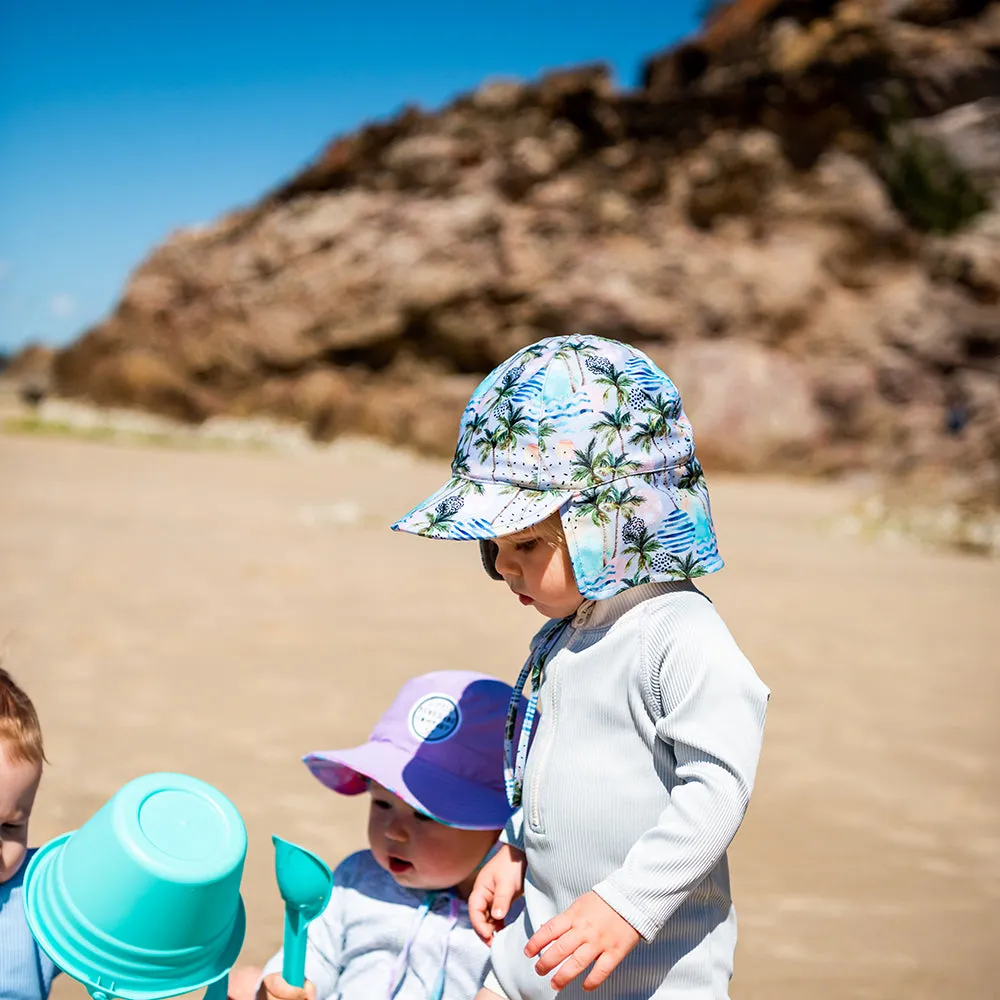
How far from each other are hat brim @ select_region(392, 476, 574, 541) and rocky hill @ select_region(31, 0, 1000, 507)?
34.9 feet

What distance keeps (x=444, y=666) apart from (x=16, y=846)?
2.57 meters

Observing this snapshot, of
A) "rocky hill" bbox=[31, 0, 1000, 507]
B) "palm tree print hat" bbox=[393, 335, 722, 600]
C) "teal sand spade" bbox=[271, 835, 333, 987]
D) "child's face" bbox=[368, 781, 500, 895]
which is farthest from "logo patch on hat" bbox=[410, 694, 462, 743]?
"rocky hill" bbox=[31, 0, 1000, 507]

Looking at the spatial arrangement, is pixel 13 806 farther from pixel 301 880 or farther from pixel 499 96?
pixel 499 96

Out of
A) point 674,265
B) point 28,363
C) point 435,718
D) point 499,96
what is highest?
point 499,96

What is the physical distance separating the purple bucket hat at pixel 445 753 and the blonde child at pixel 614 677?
24 centimetres

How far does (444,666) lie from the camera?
13.2 ft

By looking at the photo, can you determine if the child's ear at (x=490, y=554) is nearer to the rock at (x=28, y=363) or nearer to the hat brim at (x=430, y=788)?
the hat brim at (x=430, y=788)

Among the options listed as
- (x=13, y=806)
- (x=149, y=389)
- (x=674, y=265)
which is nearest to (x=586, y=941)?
(x=13, y=806)

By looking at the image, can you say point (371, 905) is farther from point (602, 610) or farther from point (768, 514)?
point (768, 514)

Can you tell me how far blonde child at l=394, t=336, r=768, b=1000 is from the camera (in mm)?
1296

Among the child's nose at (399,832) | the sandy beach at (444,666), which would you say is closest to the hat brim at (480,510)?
the child's nose at (399,832)

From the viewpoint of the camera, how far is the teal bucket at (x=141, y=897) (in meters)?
1.30

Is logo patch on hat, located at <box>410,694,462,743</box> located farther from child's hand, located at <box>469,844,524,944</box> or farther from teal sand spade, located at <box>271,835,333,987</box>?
teal sand spade, located at <box>271,835,333,987</box>

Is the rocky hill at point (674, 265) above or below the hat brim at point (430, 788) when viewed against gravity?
above
